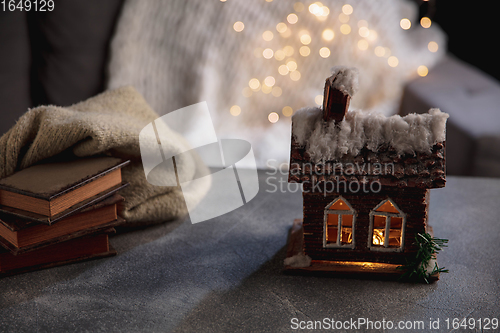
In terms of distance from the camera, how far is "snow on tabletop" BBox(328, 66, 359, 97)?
2.46ft

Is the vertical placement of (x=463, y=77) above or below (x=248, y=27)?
below

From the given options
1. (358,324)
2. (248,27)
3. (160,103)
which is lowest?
(358,324)

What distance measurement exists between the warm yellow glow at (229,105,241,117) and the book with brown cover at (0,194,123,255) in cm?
86

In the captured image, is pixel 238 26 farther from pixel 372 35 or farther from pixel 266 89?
pixel 372 35

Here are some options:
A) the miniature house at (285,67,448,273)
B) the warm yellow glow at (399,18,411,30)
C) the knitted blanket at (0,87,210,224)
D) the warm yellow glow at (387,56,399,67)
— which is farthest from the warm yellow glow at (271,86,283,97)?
the miniature house at (285,67,448,273)

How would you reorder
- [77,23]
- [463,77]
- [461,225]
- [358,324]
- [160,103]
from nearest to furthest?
[358,324] < [461,225] < [77,23] < [160,103] < [463,77]

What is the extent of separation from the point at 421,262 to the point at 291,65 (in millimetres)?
1084

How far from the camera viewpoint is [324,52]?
5.58ft

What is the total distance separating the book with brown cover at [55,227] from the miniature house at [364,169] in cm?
40

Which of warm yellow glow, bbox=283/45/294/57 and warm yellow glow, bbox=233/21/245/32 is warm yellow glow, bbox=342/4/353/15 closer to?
warm yellow glow, bbox=283/45/294/57

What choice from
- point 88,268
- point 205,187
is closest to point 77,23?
point 205,187

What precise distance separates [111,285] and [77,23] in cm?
98

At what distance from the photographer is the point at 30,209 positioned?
802mm

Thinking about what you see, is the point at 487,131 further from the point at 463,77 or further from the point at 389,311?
the point at 389,311
